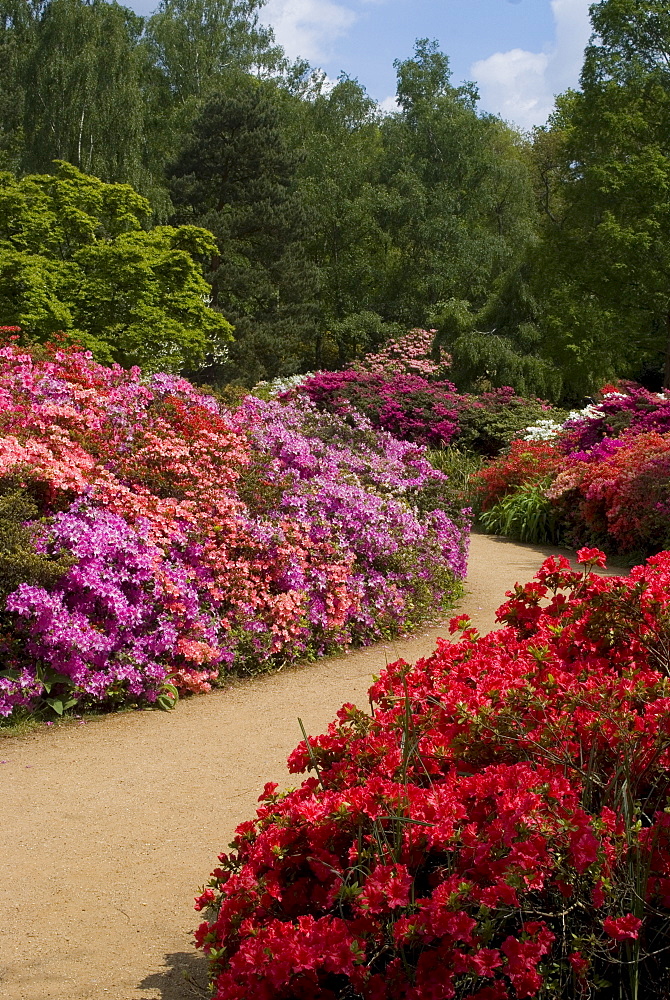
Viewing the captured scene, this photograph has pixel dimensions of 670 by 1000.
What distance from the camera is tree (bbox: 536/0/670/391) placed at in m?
21.5

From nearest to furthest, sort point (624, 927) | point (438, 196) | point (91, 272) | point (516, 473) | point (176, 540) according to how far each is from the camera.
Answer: point (624, 927) < point (176, 540) < point (516, 473) < point (91, 272) < point (438, 196)

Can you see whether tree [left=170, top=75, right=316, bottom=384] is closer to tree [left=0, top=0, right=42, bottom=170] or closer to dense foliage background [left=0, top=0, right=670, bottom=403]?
dense foliage background [left=0, top=0, right=670, bottom=403]

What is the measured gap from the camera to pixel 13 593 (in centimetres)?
455

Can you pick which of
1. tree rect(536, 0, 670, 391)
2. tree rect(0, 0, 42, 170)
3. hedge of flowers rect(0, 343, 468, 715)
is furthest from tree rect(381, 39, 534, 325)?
hedge of flowers rect(0, 343, 468, 715)

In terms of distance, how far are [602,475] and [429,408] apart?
19.1 ft

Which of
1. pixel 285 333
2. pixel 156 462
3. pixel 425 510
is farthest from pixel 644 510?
pixel 285 333

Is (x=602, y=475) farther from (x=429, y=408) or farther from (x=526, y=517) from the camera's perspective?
(x=429, y=408)

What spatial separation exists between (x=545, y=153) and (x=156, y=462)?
35.9 meters

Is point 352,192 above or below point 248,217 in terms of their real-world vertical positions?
above

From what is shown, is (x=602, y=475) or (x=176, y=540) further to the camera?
(x=602, y=475)

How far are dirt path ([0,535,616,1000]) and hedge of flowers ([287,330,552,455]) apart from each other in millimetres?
9304

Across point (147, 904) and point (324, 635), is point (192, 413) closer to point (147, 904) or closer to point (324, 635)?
point (324, 635)

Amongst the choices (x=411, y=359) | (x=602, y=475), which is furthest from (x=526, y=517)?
(x=411, y=359)

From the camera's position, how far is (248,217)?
2670 centimetres
